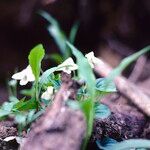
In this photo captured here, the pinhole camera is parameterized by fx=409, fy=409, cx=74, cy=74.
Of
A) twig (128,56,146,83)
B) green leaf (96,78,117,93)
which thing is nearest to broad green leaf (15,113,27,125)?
green leaf (96,78,117,93)

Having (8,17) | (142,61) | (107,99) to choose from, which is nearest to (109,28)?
(142,61)

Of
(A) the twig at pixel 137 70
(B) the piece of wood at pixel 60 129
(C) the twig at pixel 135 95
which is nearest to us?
(B) the piece of wood at pixel 60 129

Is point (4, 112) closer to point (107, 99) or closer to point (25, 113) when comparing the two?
point (25, 113)

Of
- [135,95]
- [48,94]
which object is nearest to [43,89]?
[48,94]

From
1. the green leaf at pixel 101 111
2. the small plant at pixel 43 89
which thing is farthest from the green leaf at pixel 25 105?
the green leaf at pixel 101 111

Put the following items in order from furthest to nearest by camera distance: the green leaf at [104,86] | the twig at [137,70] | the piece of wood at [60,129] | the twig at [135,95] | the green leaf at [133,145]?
1. the twig at [137,70]
2. the twig at [135,95]
3. the green leaf at [104,86]
4. the green leaf at [133,145]
5. the piece of wood at [60,129]

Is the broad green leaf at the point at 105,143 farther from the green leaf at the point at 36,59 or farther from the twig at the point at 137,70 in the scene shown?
the twig at the point at 137,70

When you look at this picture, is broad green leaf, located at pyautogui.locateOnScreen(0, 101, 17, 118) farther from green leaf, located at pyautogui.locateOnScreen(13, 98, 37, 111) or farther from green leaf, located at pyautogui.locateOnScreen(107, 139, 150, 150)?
green leaf, located at pyautogui.locateOnScreen(107, 139, 150, 150)
